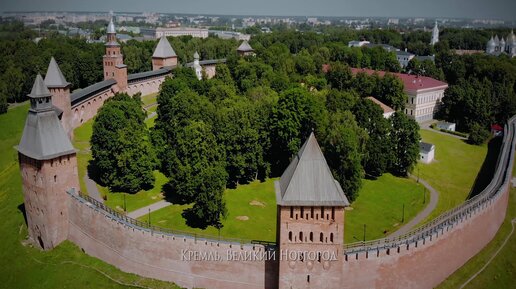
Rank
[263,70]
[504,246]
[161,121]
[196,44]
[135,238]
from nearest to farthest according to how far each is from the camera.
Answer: [135,238] → [504,246] → [161,121] → [263,70] → [196,44]

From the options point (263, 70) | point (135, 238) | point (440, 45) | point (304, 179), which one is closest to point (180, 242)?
point (135, 238)

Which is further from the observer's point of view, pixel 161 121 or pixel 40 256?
pixel 161 121

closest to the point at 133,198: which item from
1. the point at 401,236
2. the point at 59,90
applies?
the point at 59,90

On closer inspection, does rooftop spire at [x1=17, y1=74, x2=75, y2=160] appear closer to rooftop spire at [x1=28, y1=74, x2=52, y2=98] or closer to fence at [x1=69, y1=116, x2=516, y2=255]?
rooftop spire at [x1=28, y1=74, x2=52, y2=98]

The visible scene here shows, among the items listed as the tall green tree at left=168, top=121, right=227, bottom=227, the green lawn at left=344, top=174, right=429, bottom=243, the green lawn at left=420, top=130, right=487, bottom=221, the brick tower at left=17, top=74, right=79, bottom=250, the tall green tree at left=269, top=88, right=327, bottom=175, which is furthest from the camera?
the tall green tree at left=269, top=88, right=327, bottom=175

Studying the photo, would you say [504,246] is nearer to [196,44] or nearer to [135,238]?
[135,238]

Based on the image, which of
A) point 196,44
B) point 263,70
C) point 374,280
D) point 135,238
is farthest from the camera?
point 196,44

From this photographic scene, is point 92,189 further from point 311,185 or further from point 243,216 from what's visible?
point 311,185

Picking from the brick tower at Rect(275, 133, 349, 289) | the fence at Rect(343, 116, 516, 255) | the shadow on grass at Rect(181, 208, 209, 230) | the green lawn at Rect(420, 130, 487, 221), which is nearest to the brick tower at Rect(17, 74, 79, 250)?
the shadow on grass at Rect(181, 208, 209, 230)
